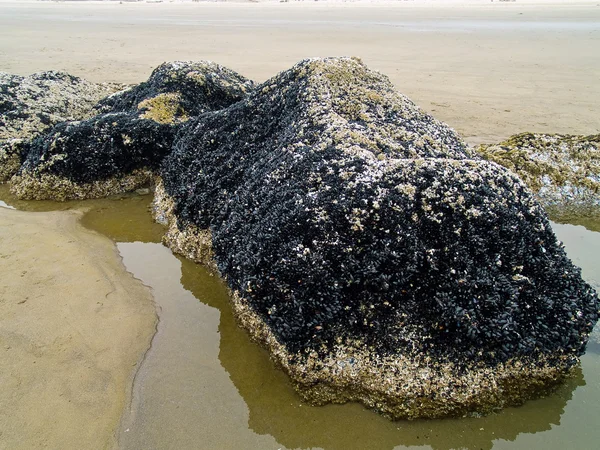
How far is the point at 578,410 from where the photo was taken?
2590 millimetres

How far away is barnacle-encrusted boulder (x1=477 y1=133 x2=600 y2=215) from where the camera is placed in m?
4.96

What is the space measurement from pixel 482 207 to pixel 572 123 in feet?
20.6

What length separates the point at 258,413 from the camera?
8.52 feet

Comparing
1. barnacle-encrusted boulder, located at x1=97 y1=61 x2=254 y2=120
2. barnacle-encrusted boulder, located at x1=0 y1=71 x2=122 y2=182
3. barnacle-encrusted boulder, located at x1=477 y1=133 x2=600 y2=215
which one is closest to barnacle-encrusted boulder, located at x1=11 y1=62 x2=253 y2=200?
barnacle-encrusted boulder, located at x1=97 y1=61 x2=254 y2=120

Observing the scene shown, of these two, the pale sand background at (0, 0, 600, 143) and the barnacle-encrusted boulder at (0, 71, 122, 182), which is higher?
the pale sand background at (0, 0, 600, 143)

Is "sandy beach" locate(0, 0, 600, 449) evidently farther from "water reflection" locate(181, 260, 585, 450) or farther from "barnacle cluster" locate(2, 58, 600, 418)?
"barnacle cluster" locate(2, 58, 600, 418)

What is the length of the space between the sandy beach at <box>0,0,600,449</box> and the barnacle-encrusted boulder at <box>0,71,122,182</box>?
1369mm

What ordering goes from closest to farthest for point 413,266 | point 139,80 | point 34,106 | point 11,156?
point 413,266 → point 11,156 → point 34,106 → point 139,80

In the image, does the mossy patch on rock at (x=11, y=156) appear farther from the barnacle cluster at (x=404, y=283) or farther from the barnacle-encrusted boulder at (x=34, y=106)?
the barnacle cluster at (x=404, y=283)

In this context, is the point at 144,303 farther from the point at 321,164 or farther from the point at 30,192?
the point at 30,192

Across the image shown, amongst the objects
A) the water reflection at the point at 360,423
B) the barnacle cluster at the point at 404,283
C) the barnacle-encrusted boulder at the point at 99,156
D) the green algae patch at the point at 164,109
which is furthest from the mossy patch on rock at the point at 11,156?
the water reflection at the point at 360,423

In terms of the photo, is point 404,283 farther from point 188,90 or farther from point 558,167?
point 188,90

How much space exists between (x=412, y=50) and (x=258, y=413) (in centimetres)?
1447

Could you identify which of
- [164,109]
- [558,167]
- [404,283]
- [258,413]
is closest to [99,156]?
[164,109]
